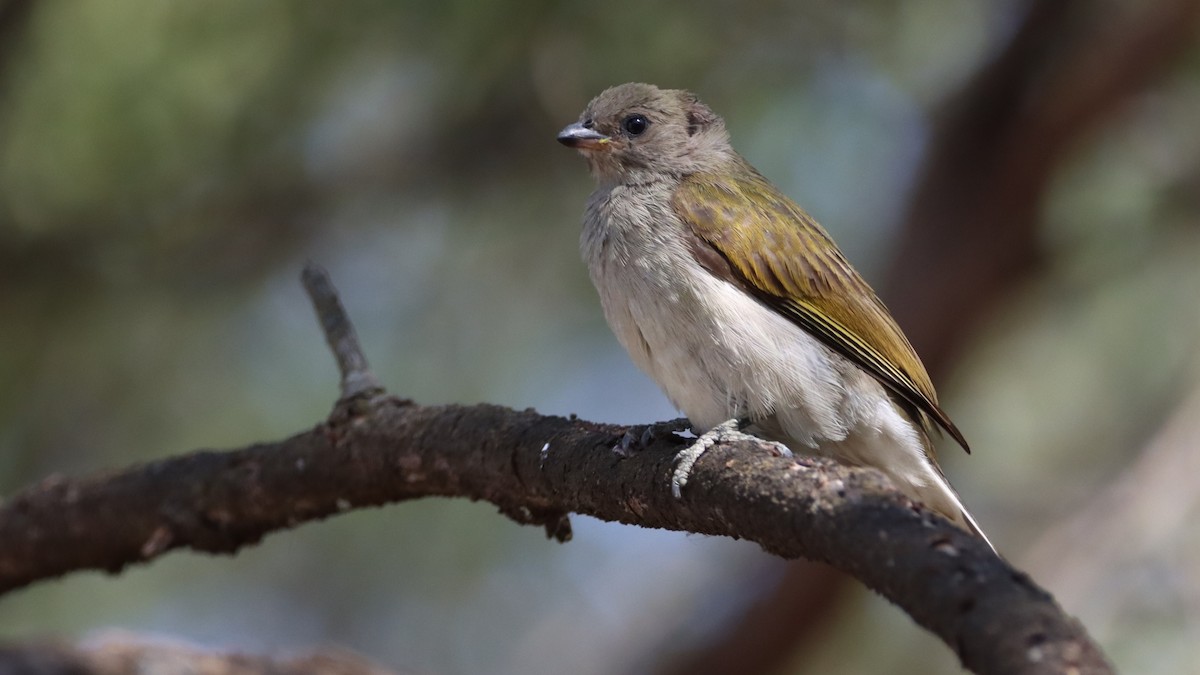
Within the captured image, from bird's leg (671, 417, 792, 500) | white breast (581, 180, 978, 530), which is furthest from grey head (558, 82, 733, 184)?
bird's leg (671, 417, 792, 500)

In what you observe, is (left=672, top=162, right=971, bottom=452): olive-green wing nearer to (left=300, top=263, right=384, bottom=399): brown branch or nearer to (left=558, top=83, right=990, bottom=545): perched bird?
(left=558, top=83, right=990, bottom=545): perched bird

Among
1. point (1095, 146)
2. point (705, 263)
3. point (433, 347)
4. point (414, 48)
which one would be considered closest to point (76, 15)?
point (414, 48)

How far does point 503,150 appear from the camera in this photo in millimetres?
5098

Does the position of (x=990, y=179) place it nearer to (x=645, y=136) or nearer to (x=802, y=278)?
(x=645, y=136)

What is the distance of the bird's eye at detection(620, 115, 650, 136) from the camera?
4188 millimetres

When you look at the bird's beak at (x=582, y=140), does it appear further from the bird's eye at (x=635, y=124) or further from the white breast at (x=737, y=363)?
the white breast at (x=737, y=363)

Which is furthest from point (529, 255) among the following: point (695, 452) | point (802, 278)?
point (695, 452)

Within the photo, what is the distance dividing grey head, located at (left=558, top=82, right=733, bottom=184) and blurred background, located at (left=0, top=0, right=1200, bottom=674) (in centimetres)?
65

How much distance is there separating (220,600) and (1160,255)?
14.1ft

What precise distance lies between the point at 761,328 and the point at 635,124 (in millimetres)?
1124

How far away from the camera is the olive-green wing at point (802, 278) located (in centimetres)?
347

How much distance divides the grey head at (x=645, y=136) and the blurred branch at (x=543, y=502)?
3.38 feet

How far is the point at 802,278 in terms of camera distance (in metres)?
3.57

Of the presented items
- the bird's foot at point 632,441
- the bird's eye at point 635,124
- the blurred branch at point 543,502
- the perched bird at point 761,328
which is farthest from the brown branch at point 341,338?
the bird's eye at point 635,124
